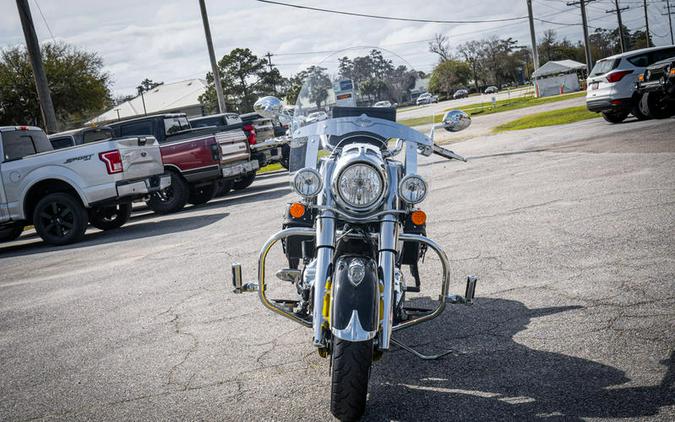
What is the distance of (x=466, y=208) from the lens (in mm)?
9195

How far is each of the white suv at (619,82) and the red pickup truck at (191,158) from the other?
32.4ft

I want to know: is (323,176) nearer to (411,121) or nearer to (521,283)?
(411,121)

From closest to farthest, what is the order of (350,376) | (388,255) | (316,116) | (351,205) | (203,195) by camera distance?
1. (350,376)
2. (388,255)
3. (351,205)
4. (316,116)
5. (203,195)

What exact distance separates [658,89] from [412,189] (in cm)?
1534

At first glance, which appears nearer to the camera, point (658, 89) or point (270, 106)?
point (270, 106)

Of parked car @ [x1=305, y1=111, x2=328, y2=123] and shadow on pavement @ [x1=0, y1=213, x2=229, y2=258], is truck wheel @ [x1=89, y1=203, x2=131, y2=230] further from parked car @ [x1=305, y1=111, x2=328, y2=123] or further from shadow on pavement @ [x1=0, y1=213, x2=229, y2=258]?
parked car @ [x1=305, y1=111, x2=328, y2=123]

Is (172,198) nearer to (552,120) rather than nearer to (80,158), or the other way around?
(80,158)

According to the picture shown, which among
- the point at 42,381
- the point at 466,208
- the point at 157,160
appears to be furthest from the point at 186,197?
the point at 42,381

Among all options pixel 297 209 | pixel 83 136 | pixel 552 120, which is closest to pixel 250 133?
pixel 83 136

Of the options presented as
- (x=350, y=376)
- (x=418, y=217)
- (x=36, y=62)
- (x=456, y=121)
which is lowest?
(x=350, y=376)

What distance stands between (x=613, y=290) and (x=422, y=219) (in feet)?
6.88

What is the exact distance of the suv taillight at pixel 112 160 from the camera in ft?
36.1

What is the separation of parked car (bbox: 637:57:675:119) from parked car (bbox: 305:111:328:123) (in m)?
14.4

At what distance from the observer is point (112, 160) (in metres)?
11.0
